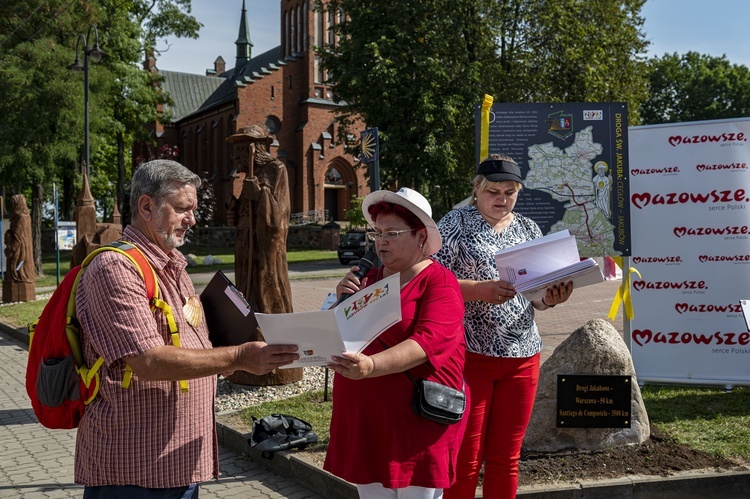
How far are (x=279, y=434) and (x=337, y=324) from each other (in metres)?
3.85

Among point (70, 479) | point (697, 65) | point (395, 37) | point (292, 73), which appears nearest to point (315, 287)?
point (395, 37)

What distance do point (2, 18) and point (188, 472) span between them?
2825cm

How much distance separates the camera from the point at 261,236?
7.96 meters

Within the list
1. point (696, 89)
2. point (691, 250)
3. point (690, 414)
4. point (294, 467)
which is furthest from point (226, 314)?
point (696, 89)

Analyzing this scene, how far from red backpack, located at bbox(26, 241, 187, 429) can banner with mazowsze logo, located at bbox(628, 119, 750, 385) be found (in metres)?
5.82

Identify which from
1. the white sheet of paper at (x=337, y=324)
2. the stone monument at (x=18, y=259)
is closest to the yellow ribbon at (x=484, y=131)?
the white sheet of paper at (x=337, y=324)

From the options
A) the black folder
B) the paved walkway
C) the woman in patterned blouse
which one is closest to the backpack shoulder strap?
the black folder

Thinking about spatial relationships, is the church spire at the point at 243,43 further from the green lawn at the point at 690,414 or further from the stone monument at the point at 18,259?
the green lawn at the point at 690,414

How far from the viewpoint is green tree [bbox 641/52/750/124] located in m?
55.2

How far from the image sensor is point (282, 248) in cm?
812

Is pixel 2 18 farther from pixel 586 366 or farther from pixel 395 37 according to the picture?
pixel 586 366

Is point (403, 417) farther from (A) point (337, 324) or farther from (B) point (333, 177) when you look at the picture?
(B) point (333, 177)

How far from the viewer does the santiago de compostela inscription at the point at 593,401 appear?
5.14 metres

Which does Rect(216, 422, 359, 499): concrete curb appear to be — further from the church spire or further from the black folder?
the church spire
